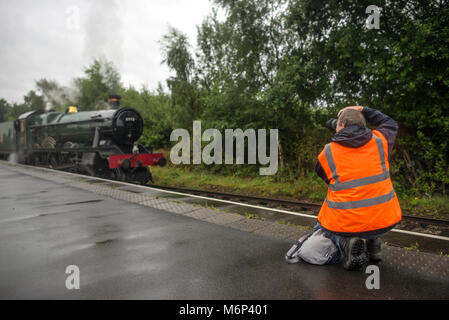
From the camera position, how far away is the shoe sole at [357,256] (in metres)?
3.20

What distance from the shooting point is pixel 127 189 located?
851 centimetres

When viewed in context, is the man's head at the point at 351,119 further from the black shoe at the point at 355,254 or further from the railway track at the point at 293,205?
the railway track at the point at 293,205

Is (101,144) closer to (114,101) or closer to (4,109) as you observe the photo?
(114,101)

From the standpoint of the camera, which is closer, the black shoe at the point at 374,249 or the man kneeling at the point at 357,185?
the man kneeling at the point at 357,185

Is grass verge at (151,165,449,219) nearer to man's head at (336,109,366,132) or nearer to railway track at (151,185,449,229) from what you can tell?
railway track at (151,185,449,229)

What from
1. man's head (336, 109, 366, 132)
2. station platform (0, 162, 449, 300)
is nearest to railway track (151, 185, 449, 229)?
station platform (0, 162, 449, 300)

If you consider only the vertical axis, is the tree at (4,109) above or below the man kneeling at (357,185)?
above

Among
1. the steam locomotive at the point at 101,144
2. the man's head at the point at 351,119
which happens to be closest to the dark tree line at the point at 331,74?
the steam locomotive at the point at 101,144

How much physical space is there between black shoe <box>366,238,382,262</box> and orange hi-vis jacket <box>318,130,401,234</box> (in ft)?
1.30

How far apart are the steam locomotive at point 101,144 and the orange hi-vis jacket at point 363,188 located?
916 centimetres

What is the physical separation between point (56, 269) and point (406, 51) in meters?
8.10

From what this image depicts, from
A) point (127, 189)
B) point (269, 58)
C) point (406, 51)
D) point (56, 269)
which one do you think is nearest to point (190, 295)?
point (56, 269)

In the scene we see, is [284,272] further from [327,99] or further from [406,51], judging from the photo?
[327,99]

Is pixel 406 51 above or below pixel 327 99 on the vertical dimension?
above
